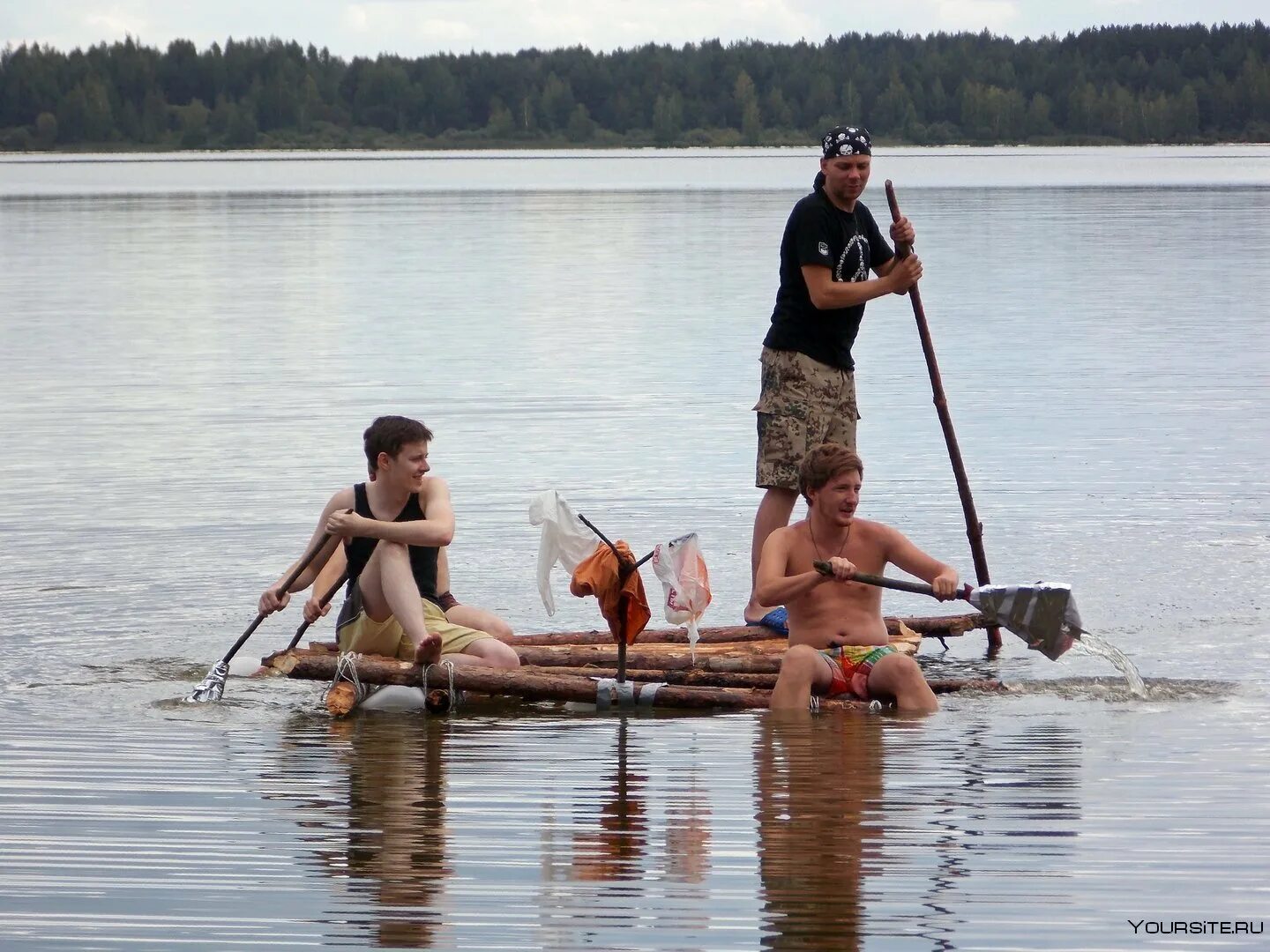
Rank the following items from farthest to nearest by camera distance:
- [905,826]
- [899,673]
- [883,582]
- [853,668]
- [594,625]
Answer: [594,625] → [853,668] → [899,673] → [883,582] → [905,826]

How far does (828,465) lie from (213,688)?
250 centimetres

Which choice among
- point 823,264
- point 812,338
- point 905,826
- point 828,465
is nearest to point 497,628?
point 828,465

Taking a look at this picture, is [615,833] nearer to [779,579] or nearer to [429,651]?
[779,579]

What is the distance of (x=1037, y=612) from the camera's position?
7.69 meters

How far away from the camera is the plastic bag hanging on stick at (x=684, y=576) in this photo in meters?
7.77

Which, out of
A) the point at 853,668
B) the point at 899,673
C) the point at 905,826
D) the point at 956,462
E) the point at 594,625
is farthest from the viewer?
the point at 594,625

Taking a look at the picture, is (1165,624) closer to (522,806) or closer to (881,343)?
(522,806)

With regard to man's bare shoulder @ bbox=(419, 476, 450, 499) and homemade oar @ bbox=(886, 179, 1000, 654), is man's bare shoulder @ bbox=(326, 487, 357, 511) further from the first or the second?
homemade oar @ bbox=(886, 179, 1000, 654)

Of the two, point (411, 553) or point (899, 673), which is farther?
point (411, 553)

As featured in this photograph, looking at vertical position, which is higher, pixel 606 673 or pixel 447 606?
pixel 447 606

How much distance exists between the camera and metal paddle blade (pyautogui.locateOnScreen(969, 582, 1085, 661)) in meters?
7.64

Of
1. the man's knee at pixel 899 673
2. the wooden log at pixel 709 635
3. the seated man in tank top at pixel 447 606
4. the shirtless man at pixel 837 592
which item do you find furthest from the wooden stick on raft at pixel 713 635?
the man's knee at pixel 899 673

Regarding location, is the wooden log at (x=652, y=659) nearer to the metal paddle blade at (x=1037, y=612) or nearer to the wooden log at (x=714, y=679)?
the wooden log at (x=714, y=679)

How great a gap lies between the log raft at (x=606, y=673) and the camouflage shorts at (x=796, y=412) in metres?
0.78
